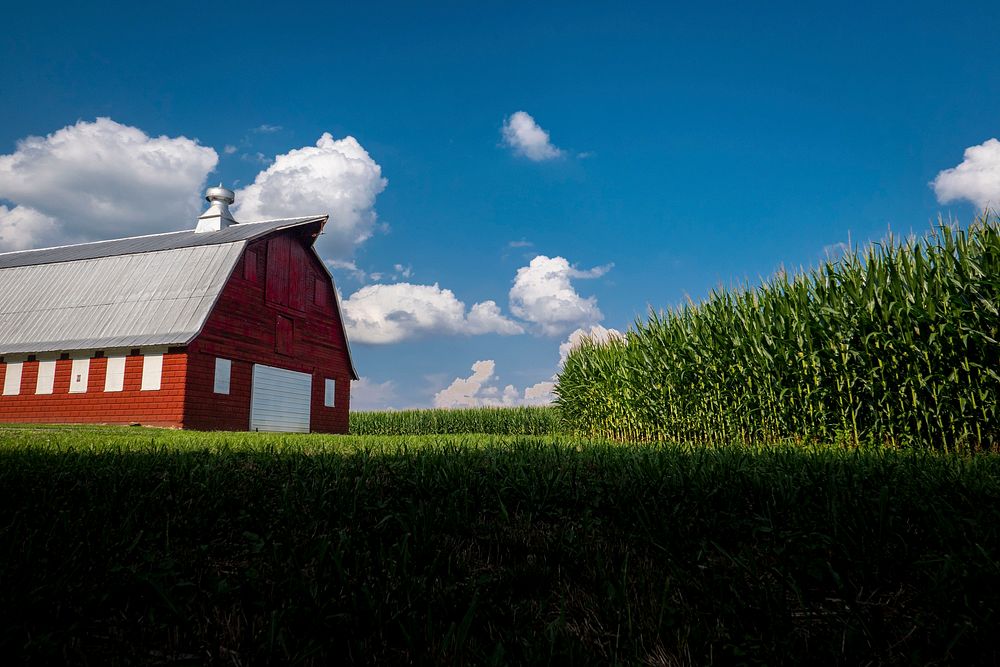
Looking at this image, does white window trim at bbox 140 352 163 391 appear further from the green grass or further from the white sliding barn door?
the green grass

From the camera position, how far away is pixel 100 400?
2005cm

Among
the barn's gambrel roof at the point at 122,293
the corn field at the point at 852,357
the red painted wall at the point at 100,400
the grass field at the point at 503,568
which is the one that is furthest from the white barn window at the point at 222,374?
the grass field at the point at 503,568

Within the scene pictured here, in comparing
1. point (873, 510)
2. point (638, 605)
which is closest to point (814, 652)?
point (638, 605)

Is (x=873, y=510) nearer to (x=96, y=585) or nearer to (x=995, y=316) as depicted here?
(x=96, y=585)

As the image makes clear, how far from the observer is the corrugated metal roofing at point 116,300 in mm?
19828

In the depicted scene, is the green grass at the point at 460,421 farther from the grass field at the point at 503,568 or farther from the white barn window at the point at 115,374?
the grass field at the point at 503,568

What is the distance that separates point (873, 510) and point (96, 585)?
3980mm

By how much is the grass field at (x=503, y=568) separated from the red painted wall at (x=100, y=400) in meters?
16.0

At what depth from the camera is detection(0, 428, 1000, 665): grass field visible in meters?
2.13

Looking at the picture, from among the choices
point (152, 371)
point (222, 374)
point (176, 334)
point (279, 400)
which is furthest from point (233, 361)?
point (279, 400)

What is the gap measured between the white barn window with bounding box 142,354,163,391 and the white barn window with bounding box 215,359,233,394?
1678mm

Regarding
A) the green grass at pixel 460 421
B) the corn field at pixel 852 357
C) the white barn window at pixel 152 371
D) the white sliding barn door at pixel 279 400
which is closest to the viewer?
the corn field at pixel 852 357

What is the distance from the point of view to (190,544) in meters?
3.21

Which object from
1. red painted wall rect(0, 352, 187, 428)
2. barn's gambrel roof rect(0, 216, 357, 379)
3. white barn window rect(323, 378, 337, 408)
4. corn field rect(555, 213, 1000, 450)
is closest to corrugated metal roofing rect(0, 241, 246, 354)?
barn's gambrel roof rect(0, 216, 357, 379)
